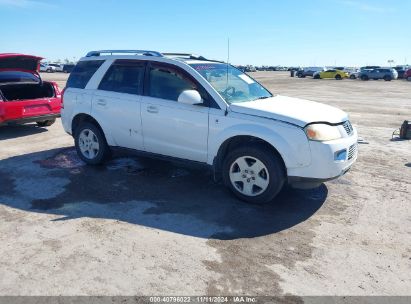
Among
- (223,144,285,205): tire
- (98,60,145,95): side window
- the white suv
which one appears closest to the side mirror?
the white suv

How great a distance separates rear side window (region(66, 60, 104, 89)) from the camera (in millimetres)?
6284

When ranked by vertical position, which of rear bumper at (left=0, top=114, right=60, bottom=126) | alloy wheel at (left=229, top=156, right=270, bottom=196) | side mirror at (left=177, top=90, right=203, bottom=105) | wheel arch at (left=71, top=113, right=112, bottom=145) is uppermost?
side mirror at (left=177, top=90, right=203, bottom=105)

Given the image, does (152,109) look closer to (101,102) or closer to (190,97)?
(190,97)

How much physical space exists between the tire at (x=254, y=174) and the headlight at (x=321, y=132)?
1.64 ft

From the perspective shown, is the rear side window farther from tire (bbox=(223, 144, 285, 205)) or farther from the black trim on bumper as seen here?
the black trim on bumper

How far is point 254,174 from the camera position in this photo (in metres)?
4.71

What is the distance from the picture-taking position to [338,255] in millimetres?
3611

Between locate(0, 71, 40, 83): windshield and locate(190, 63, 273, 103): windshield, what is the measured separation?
545 cm

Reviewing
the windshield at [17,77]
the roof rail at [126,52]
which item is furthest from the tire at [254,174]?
the windshield at [17,77]

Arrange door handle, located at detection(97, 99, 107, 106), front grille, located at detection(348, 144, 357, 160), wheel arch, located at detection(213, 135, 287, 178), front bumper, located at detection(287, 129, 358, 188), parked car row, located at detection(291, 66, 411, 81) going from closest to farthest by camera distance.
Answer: front bumper, located at detection(287, 129, 358, 188)
wheel arch, located at detection(213, 135, 287, 178)
front grille, located at detection(348, 144, 357, 160)
door handle, located at detection(97, 99, 107, 106)
parked car row, located at detection(291, 66, 411, 81)

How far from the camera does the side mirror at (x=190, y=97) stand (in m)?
4.80

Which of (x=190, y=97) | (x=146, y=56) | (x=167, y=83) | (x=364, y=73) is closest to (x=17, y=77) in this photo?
(x=146, y=56)

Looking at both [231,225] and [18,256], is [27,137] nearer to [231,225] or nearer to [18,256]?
[18,256]

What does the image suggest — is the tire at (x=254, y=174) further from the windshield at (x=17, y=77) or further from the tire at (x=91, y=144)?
the windshield at (x=17, y=77)
